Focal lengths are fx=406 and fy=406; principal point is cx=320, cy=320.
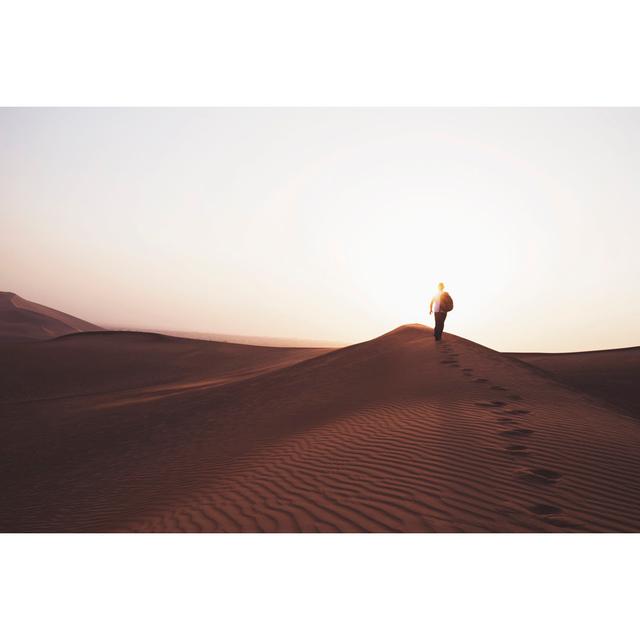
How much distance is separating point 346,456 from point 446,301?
8804 mm

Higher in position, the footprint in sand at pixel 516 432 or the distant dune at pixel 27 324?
the footprint in sand at pixel 516 432

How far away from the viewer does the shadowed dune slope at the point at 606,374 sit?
1465cm

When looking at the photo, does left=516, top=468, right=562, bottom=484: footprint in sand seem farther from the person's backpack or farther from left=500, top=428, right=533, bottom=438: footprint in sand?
the person's backpack

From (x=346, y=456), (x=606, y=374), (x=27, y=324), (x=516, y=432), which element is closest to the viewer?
(x=346, y=456)

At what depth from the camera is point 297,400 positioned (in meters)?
10.8

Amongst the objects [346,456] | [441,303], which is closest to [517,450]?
[346,456]

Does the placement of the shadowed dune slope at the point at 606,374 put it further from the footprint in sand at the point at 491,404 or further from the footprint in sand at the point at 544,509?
the footprint in sand at the point at 544,509

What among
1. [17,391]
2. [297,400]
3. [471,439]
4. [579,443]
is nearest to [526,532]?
[471,439]

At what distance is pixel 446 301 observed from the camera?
13.1 metres

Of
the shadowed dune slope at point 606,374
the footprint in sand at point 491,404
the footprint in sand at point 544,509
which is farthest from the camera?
the shadowed dune slope at point 606,374

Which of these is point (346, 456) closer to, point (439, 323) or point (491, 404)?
point (491, 404)

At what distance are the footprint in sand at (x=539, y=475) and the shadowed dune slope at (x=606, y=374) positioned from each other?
29.9 feet

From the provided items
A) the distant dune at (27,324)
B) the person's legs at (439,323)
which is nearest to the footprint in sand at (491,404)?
the person's legs at (439,323)

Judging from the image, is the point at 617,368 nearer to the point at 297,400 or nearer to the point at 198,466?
the point at 297,400
